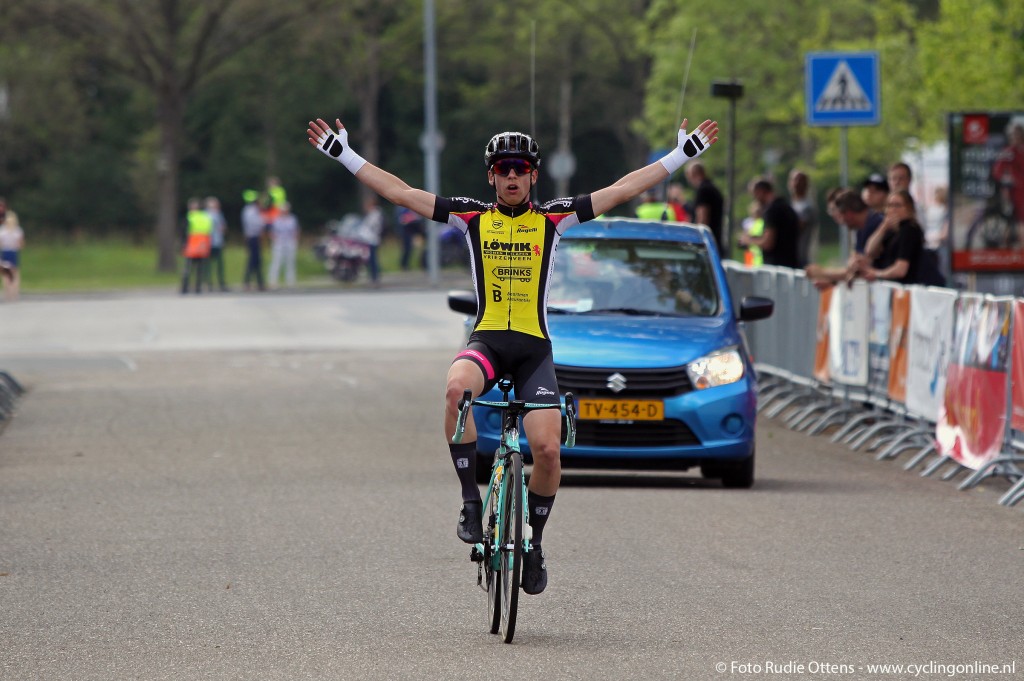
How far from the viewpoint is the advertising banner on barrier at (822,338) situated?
53.5 feet

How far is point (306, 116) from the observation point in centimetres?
8338

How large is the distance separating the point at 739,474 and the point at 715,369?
0.67 meters

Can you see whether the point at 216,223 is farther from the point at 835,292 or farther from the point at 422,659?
the point at 422,659

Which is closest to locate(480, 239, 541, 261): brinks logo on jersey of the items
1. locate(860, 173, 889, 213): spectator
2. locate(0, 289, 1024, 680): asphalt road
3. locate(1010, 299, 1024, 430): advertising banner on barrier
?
locate(0, 289, 1024, 680): asphalt road

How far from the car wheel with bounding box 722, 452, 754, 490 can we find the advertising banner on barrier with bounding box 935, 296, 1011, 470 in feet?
4.84

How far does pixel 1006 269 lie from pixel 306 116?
66.1m

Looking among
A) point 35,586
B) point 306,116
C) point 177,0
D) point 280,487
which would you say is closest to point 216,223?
point 177,0

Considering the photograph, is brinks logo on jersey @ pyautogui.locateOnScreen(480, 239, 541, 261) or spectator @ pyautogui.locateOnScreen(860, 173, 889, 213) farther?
spectator @ pyautogui.locateOnScreen(860, 173, 889, 213)

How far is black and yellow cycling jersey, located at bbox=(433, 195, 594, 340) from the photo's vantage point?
782 cm

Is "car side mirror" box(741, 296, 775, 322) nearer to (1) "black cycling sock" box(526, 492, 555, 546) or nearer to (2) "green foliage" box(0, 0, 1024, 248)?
(1) "black cycling sock" box(526, 492, 555, 546)

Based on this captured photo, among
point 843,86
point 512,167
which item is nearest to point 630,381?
point 512,167

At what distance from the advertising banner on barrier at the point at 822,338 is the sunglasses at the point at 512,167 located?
877 cm

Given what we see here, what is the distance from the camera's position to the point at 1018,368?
1180cm

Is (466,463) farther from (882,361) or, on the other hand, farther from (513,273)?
(882,361)
